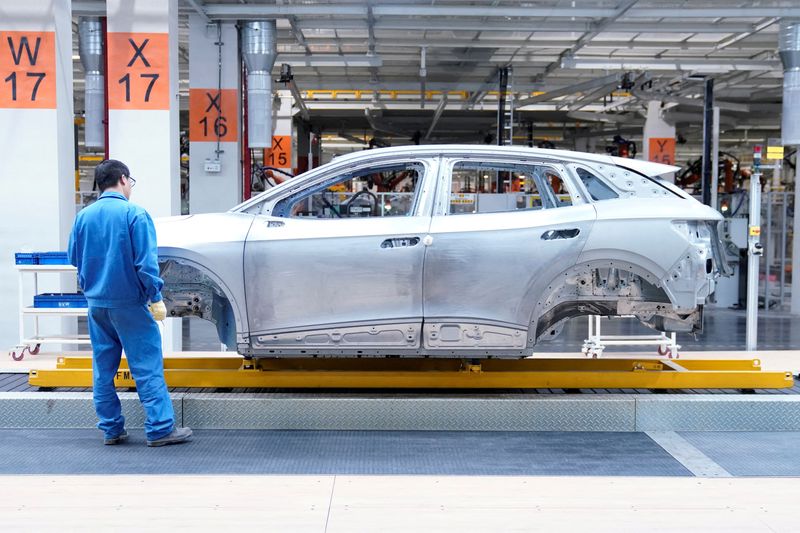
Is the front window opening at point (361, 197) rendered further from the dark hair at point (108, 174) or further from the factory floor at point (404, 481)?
the factory floor at point (404, 481)

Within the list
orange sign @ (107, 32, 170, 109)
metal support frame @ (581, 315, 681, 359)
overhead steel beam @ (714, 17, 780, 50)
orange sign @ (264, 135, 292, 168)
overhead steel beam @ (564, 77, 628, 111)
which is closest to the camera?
metal support frame @ (581, 315, 681, 359)

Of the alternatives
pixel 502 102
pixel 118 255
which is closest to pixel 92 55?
pixel 502 102

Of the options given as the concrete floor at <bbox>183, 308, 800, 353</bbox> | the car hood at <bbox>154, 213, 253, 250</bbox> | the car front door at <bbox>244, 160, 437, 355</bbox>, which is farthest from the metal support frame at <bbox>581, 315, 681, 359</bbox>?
the car hood at <bbox>154, 213, 253, 250</bbox>

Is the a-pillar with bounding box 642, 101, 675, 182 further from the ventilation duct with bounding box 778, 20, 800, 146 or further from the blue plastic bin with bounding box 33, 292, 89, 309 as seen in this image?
the blue plastic bin with bounding box 33, 292, 89, 309

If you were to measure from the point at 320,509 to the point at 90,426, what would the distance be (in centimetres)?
212

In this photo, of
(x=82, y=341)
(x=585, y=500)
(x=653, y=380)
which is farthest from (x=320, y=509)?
(x=82, y=341)

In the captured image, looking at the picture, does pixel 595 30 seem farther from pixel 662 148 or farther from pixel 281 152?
pixel 281 152

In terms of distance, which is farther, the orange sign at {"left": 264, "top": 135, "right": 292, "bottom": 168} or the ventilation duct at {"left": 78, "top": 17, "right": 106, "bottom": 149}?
the orange sign at {"left": 264, "top": 135, "right": 292, "bottom": 168}

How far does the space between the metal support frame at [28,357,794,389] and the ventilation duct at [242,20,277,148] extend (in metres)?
5.89

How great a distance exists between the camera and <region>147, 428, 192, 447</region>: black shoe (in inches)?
181

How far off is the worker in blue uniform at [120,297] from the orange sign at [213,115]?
765cm

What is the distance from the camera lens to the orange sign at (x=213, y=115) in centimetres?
1206

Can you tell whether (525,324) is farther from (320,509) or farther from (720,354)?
(720,354)

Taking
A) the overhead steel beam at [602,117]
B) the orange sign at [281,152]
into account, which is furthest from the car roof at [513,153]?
the overhead steel beam at [602,117]
